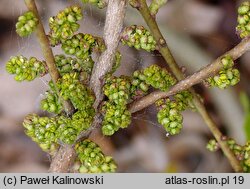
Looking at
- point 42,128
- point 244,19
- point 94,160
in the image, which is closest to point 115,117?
point 94,160

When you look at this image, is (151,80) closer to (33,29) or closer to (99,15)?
(33,29)

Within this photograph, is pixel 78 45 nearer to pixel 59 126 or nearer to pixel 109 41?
pixel 109 41

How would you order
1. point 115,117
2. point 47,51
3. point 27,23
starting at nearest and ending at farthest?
point 27,23, point 47,51, point 115,117

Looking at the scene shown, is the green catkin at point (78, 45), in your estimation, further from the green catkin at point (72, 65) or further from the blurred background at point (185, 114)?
the blurred background at point (185, 114)

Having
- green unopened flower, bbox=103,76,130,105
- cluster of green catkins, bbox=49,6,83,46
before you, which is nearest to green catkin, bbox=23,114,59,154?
green unopened flower, bbox=103,76,130,105

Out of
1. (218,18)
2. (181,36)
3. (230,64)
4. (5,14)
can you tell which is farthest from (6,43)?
(230,64)

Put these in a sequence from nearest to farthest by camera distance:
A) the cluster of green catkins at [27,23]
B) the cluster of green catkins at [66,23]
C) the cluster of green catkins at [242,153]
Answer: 1. the cluster of green catkins at [27,23]
2. the cluster of green catkins at [66,23]
3. the cluster of green catkins at [242,153]

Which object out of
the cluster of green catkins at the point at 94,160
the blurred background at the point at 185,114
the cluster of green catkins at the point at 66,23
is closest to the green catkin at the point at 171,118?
the cluster of green catkins at the point at 94,160
